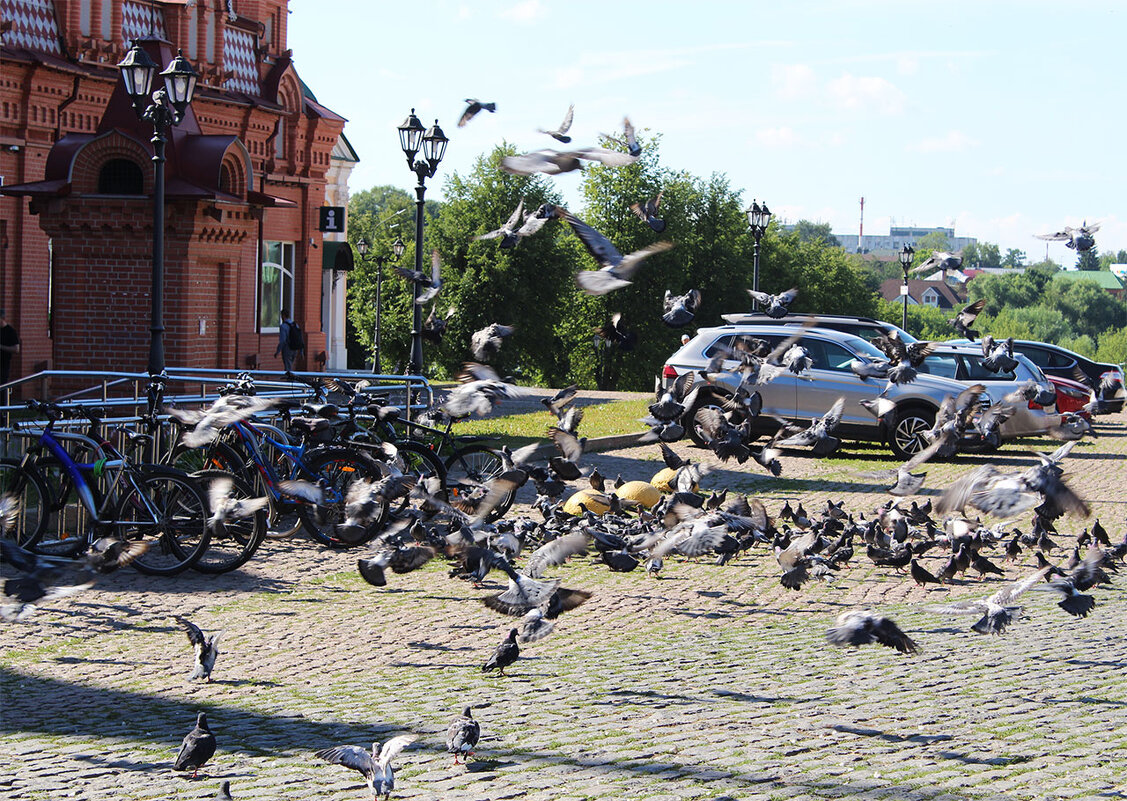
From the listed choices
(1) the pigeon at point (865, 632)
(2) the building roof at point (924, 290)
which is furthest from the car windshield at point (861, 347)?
(2) the building roof at point (924, 290)

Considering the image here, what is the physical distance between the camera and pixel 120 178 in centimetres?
1883

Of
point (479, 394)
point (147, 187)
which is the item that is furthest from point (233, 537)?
point (147, 187)

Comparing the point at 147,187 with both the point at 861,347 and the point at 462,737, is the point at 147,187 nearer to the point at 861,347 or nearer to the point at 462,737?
the point at 861,347

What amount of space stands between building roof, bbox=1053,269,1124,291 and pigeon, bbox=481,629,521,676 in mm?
126876

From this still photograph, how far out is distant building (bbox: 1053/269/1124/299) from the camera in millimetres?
127438

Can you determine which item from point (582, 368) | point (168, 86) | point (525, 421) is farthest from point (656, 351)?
point (168, 86)

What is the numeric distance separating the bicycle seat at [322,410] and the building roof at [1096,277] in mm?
123521

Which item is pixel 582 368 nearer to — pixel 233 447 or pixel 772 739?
pixel 233 447

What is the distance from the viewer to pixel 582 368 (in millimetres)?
59156

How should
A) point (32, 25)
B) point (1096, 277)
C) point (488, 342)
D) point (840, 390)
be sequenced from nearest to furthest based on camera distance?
point (488, 342), point (840, 390), point (32, 25), point (1096, 277)

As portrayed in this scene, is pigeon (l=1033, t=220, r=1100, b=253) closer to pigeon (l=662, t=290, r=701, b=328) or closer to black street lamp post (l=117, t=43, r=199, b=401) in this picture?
pigeon (l=662, t=290, r=701, b=328)

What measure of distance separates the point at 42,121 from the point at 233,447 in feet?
47.9

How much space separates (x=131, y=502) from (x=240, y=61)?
68.5ft

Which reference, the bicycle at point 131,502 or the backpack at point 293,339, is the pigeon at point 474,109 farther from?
the backpack at point 293,339
